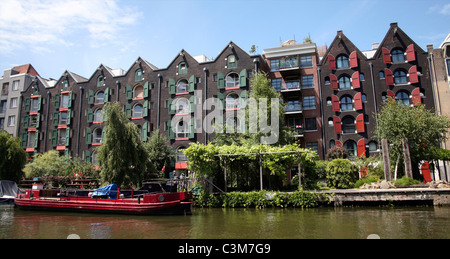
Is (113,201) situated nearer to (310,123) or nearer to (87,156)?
(310,123)

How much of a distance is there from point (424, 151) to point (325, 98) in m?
12.8

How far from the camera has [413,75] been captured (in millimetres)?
32438

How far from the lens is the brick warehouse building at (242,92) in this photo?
3356cm

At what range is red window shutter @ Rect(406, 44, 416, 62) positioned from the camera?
32906mm

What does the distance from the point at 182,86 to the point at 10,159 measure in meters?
20.0

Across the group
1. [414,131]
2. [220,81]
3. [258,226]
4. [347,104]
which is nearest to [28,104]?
[220,81]

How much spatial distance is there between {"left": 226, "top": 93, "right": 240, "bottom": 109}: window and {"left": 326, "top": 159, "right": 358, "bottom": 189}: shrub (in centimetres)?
1575

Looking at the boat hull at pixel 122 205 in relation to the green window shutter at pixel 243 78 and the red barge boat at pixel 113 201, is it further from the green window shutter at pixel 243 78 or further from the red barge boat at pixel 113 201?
the green window shutter at pixel 243 78

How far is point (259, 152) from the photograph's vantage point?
2206 cm

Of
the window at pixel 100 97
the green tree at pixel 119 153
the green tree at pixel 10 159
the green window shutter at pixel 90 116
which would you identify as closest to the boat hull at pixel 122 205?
the green tree at pixel 119 153

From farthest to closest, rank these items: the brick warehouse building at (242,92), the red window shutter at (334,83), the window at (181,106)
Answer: the window at (181,106)
the red window shutter at (334,83)
the brick warehouse building at (242,92)

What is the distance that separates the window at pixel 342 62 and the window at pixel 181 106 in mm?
18396
